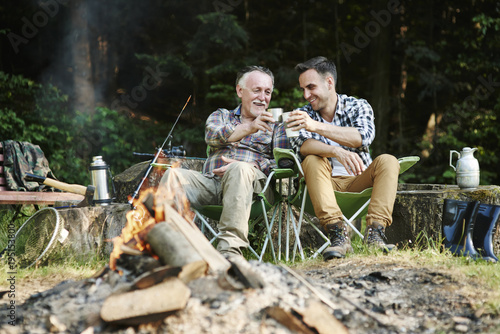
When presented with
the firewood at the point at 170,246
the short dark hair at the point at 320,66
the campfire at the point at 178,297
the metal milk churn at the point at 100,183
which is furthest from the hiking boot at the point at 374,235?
the metal milk churn at the point at 100,183

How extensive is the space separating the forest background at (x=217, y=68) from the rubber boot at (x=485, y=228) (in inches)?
168

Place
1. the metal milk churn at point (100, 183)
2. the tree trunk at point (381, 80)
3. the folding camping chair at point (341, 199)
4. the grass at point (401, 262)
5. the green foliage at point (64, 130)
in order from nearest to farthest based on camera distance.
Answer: the grass at point (401, 262) → the folding camping chair at point (341, 199) → the metal milk churn at point (100, 183) → the green foliage at point (64, 130) → the tree trunk at point (381, 80)

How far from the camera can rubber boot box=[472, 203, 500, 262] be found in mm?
2734

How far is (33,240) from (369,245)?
82.5 inches

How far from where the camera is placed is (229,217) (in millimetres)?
2717

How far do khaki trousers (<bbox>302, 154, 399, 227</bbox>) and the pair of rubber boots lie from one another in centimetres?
39

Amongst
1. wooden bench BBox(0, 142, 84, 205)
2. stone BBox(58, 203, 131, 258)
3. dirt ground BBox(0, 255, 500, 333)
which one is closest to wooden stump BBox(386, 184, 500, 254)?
dirt ground BBox(0, 255, 500, 333)

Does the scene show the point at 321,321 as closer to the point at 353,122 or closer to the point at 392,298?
the point at 392,298

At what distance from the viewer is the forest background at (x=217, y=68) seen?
6965 mm

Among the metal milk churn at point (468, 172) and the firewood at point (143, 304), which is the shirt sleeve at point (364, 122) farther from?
the firewood at point (143, 304)

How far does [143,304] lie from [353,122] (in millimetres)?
2050

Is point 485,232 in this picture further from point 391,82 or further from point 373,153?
point 391,82

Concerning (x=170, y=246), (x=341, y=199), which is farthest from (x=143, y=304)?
(x=341, y=199)

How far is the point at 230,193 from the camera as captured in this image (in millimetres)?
2768
